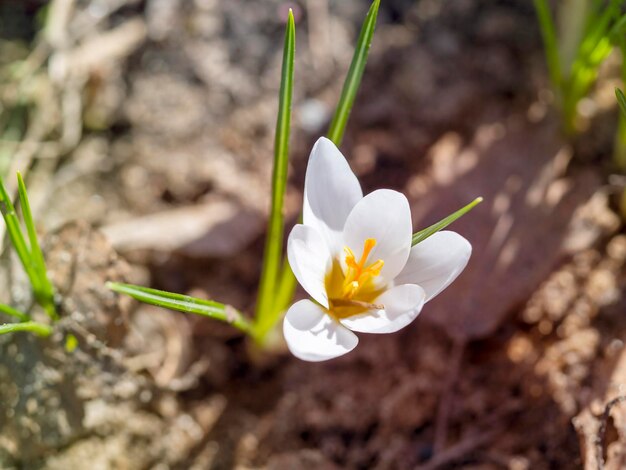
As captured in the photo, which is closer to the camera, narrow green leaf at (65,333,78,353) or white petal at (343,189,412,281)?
white petal at (343,189,412,281)

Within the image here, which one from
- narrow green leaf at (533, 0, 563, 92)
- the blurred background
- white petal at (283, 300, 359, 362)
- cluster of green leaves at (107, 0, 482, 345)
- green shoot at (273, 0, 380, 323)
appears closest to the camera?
white petal at (283, 300, 359, 362)

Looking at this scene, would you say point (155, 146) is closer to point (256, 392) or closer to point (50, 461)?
point (256, 392)

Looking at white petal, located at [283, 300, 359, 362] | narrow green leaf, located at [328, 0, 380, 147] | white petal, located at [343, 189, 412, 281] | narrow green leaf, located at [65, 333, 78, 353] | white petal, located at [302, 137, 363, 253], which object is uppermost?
narrow green leaf, located at [328, 0, 380, 147]

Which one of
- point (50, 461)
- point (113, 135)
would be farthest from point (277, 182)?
point (113, 135)

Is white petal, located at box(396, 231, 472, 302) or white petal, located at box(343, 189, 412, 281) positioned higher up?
white petal, located at box(343, 189, 412, 281)

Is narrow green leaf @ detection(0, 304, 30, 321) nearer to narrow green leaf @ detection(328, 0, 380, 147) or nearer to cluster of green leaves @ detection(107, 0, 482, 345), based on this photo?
cluster of green leaves @ detection(107, 0, 482, 345)

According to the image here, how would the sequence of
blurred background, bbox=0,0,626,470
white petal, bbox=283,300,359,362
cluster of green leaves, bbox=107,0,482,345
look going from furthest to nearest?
blurred background, bbox=0,0,626,470
cluster of green leaves, bbox=107,0,482,345
white petal, bbox=283,300,359,362

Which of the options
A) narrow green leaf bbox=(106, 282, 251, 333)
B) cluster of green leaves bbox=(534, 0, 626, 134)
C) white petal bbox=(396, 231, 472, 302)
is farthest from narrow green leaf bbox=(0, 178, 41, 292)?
cluster of green leaves bbox=(534, 0, 626, 134)
